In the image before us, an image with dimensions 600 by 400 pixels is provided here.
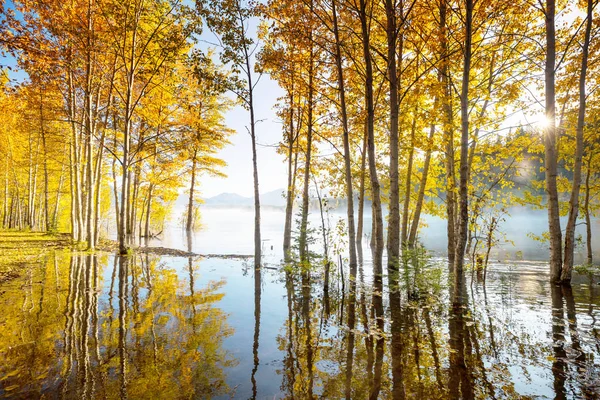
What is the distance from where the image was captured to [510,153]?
11.6 metres

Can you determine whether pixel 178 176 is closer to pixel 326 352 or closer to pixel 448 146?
pixel 448 146

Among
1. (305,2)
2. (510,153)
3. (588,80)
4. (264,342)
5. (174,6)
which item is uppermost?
(174,6)

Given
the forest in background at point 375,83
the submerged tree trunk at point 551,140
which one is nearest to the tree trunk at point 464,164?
the forest in background at point 375,83

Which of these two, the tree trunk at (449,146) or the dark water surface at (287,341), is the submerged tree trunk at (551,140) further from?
the tree trunk at (449,146)

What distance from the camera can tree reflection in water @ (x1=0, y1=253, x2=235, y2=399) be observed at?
336 centimetres

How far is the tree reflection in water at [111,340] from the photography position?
11.0 feet

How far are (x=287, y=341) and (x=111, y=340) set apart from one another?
9.28 ft

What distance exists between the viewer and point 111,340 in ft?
14.9

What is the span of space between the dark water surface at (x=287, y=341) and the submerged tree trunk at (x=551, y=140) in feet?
6.35

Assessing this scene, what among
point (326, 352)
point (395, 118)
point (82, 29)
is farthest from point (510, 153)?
point (82, 29)

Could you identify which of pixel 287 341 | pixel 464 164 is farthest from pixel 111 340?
pixel 464 164

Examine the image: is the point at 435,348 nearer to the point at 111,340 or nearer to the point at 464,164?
the point at 464,164

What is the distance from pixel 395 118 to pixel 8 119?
28658 millimetres

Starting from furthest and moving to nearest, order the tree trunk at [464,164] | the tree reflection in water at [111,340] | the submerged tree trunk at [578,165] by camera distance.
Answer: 1. the submerged tree trunk at [578,165]
2. the tree trunk at [464,164]
3. the tree reflection in water at [111,340]
